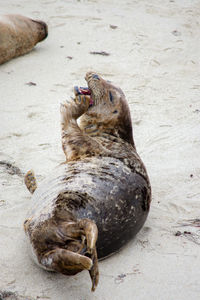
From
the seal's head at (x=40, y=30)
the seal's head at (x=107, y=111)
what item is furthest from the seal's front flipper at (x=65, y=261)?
the seal's head at (x=40, y=30)

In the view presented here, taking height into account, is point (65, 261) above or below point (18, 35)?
above

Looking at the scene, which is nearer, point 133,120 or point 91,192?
point 91,192

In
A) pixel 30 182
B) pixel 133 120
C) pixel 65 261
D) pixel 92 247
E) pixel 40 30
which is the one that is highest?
pixel 92 247

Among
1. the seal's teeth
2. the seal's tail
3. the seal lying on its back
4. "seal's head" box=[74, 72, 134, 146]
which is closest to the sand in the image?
the seal's tail

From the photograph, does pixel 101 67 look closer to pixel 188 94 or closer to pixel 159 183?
pixel 188 94

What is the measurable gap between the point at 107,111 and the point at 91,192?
117cm

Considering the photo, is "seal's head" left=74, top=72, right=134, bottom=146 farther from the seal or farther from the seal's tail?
the seal

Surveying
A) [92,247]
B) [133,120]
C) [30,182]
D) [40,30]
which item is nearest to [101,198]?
[92,247]

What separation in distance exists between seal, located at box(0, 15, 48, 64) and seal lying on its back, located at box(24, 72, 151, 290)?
3.49 meters

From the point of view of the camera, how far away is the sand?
128 inches

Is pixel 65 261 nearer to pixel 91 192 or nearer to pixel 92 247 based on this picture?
pixel 92 247

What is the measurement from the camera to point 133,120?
6.00 m

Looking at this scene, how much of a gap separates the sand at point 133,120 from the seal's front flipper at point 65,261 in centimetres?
22

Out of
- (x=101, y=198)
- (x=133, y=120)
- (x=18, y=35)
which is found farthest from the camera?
(x=18, y=35)
